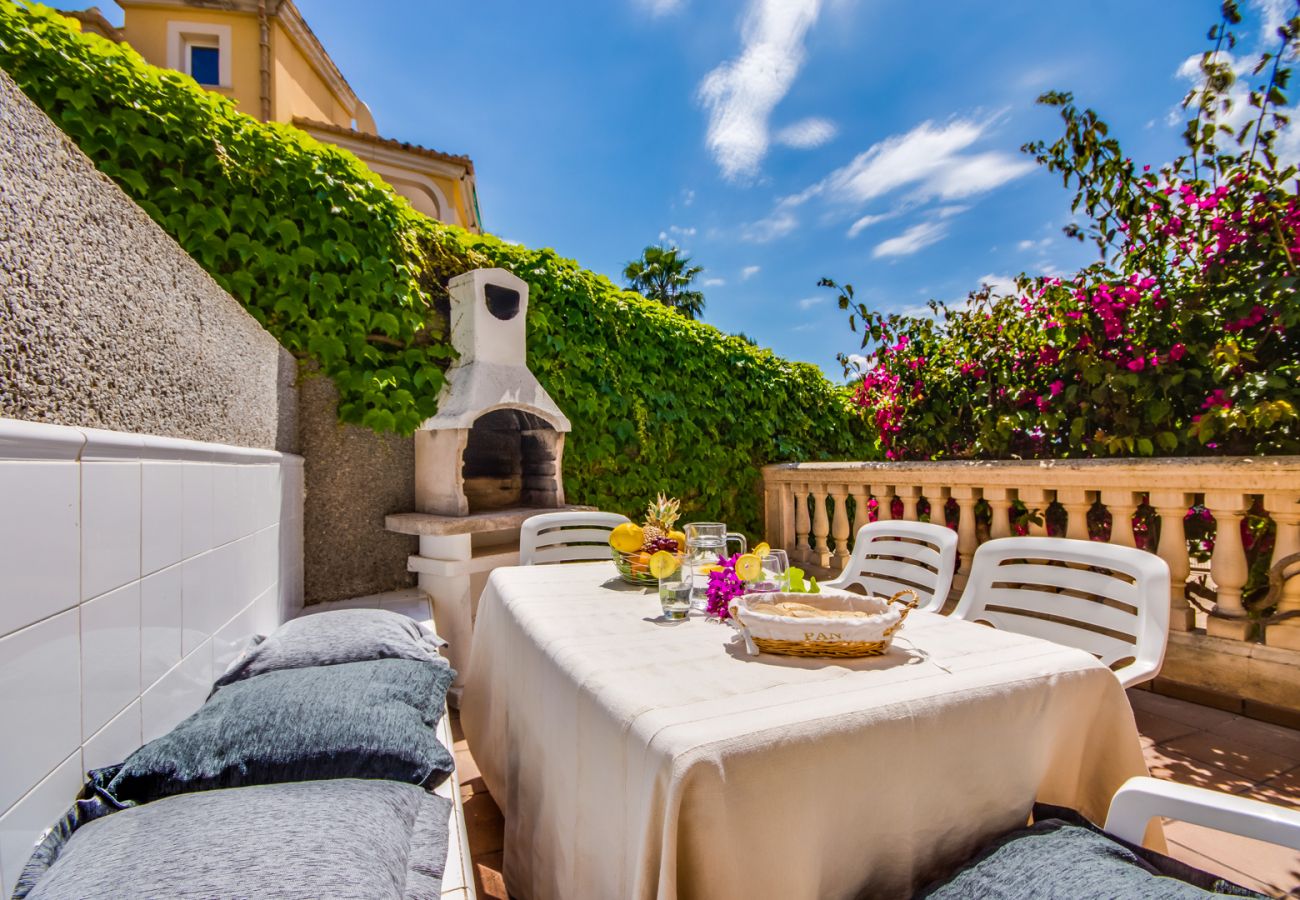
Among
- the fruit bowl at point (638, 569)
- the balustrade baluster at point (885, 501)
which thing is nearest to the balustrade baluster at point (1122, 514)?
the balustrade baluster at point (885, 501)

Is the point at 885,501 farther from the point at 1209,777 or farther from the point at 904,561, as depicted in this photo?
the point at 1209,777

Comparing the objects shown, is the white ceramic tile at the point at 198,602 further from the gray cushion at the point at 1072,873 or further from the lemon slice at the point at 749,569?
the gray cushion at the point at 1072,873

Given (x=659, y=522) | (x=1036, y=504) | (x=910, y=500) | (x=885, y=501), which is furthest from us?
(x=885, y=501)

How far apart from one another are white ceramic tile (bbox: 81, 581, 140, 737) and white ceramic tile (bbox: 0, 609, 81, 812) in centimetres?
3

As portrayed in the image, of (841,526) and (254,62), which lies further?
(254,62)

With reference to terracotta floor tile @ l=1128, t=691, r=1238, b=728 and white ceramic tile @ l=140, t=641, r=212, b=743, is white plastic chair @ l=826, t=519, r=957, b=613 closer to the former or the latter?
terracotta floor tile @ l=1128, t=691, r=1238, b=728

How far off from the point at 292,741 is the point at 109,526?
1.66ft

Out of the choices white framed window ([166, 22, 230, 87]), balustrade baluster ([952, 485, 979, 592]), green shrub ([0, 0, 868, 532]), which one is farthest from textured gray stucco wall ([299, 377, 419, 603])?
white framed window ([166, 22, 230, 87])

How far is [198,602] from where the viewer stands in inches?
54.6

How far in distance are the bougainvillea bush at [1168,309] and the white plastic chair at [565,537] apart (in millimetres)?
2293

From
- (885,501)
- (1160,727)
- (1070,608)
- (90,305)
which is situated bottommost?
(1160,727)

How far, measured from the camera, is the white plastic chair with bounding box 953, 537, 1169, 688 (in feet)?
4.88

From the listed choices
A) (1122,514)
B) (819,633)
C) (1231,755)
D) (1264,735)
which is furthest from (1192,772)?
(819,633)

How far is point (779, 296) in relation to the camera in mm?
10711
